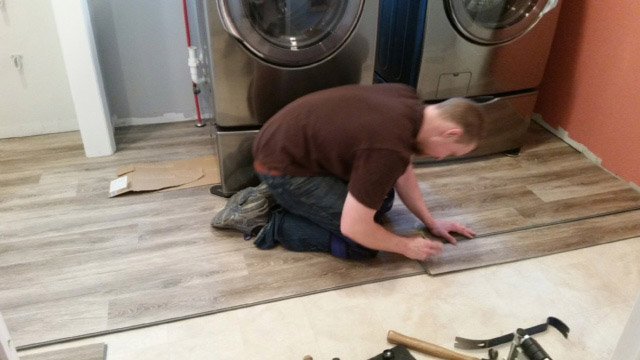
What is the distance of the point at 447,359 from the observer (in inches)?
52.7

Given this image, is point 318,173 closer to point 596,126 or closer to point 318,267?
point 318,267

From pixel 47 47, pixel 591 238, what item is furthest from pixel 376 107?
pixel 47 47

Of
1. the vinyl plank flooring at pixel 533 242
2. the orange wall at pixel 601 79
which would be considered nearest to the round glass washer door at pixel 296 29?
the vinyl plank flooring at pixel 533 242

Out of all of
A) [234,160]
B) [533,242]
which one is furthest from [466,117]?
[234,160]

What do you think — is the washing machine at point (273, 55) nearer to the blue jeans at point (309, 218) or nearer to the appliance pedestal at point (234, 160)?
the appliance pedestal at point (234, 160)

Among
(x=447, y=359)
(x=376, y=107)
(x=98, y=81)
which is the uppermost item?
(x=376, y=107)

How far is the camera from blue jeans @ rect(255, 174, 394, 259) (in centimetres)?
164

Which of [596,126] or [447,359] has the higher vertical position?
[596,126]

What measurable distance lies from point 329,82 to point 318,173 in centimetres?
48

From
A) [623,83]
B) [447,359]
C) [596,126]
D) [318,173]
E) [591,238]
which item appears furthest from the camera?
[596,126]

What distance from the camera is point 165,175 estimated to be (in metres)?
2.17

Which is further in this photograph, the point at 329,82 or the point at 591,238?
the point at 329,82

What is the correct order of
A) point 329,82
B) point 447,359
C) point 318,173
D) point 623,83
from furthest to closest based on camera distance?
point 623,83
point 329,82
point 318,173
point 447,359

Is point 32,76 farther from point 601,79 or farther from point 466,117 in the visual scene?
point 601,79
